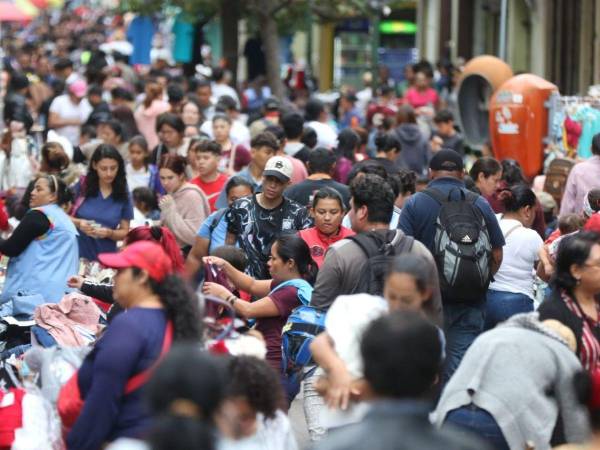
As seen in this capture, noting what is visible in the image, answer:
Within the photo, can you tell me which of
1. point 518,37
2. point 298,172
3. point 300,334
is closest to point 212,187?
point 298,172

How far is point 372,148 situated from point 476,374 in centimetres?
1135

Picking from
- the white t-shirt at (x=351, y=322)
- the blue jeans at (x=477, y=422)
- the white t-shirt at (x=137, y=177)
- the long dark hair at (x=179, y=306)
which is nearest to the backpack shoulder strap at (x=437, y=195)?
the blue jeans at (x=477, y=422)

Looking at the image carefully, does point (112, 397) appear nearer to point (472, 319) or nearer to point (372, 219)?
point (372, 219)

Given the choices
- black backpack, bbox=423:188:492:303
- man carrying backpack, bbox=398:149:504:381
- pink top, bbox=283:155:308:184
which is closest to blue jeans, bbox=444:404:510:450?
man carrying backpack, bbox=398:149:504:381

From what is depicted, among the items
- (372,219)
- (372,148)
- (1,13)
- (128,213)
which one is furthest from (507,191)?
(1,13)

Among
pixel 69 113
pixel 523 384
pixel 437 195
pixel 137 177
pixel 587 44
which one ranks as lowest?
pixel 523 384

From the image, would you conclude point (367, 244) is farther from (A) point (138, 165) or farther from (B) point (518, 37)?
(B) point (518, 37)

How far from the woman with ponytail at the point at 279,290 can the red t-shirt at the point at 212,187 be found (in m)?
3.61

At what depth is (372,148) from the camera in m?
17.3

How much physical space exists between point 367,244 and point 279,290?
0.80 meters

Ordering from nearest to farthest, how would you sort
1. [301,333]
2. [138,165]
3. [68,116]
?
[301,333], [138,165], [68,116]

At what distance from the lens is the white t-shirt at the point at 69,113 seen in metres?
18.0

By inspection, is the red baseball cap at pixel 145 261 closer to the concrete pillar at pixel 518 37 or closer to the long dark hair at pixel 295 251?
the long dark hair at pixel 295 251

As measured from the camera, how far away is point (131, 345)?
570 cm
